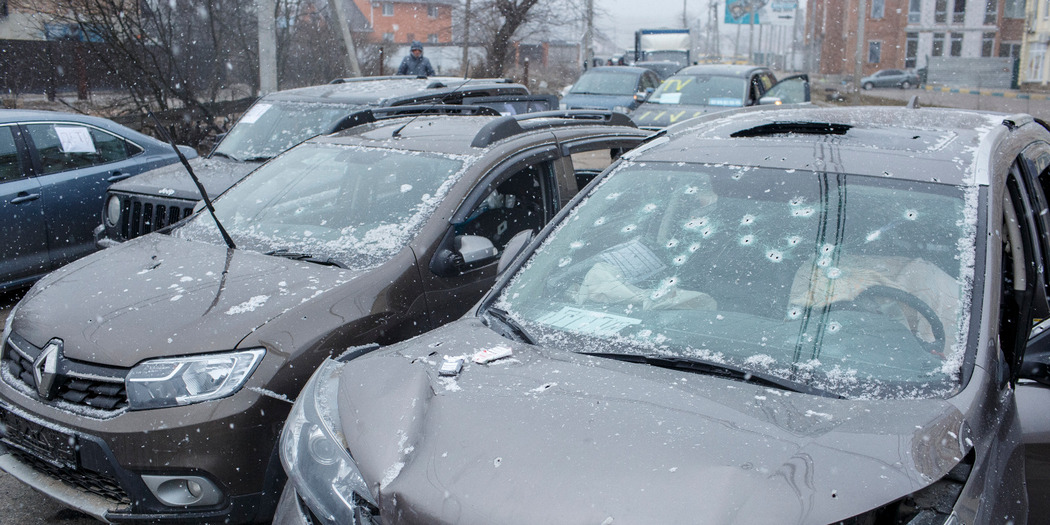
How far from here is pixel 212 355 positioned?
2.96m

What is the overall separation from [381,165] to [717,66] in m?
11.3

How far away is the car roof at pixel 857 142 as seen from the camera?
105 inches

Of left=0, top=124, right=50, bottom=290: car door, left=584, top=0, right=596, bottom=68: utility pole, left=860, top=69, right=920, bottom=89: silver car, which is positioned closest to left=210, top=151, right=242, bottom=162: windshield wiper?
left=0, top=124, right=50, bottom=290: car door

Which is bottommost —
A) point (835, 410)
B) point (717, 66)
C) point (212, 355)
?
point (212, 355)

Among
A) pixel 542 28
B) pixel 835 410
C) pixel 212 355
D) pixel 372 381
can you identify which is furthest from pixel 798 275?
pixel 542 28

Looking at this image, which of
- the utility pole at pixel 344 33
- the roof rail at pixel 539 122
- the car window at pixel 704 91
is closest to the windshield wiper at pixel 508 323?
the roof rail at pixel 539 122

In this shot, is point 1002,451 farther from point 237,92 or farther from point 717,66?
point 237,92

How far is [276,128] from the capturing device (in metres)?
7.27

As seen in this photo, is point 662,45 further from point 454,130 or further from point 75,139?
point 454,130

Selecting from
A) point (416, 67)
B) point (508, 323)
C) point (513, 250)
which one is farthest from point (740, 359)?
point (416, 67)

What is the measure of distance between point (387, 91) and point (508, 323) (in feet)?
18.6

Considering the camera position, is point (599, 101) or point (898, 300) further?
point (599, 101)

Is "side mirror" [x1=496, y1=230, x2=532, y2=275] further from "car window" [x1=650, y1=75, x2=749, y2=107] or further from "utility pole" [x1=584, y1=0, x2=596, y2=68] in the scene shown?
"utility pole" [x1=584, y1=0, x2=596, y2=68]

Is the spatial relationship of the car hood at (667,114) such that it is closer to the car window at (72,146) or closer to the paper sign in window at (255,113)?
the paper sign in window at (255,113)
